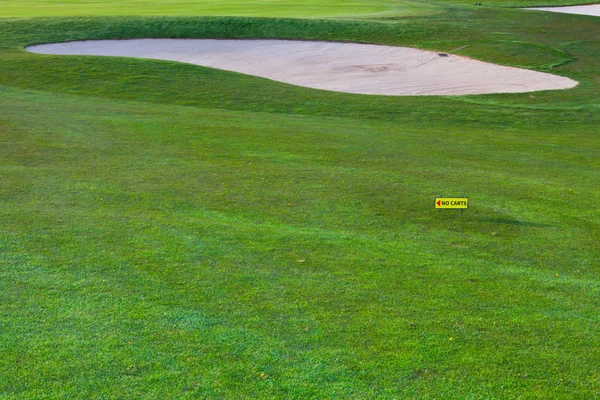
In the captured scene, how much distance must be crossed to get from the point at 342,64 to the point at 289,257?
2103 cm

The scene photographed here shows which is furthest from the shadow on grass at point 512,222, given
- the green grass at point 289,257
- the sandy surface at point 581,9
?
the sandy surface at point 581,9

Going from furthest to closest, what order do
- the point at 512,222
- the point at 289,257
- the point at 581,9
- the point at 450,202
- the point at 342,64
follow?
the point at 581,9, the point at 342,64, the point at 512,222, the point at 450,202, the point at 289,257

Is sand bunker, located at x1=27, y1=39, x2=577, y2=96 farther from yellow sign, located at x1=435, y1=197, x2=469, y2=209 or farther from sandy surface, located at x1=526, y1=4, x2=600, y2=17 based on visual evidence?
sandy surface, located at x1=526, y1=4, x2=600, y2=17

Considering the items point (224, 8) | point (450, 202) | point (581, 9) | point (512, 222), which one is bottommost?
point (512, 222)

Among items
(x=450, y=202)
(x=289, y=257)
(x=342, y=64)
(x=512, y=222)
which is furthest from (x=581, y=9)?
(x=289, y=257)

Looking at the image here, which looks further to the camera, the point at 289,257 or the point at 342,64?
the point at 342,64

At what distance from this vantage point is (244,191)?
11.1 metres

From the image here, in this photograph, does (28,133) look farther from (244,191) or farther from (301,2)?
(301,2)

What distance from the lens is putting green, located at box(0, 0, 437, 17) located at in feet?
122

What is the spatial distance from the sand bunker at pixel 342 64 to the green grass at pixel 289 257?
640 cm

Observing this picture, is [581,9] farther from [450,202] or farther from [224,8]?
[450,202]

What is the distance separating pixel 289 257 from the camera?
8219mm

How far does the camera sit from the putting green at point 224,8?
37156mm

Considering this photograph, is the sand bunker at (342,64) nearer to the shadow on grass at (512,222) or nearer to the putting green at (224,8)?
the putting green at (224,8)
